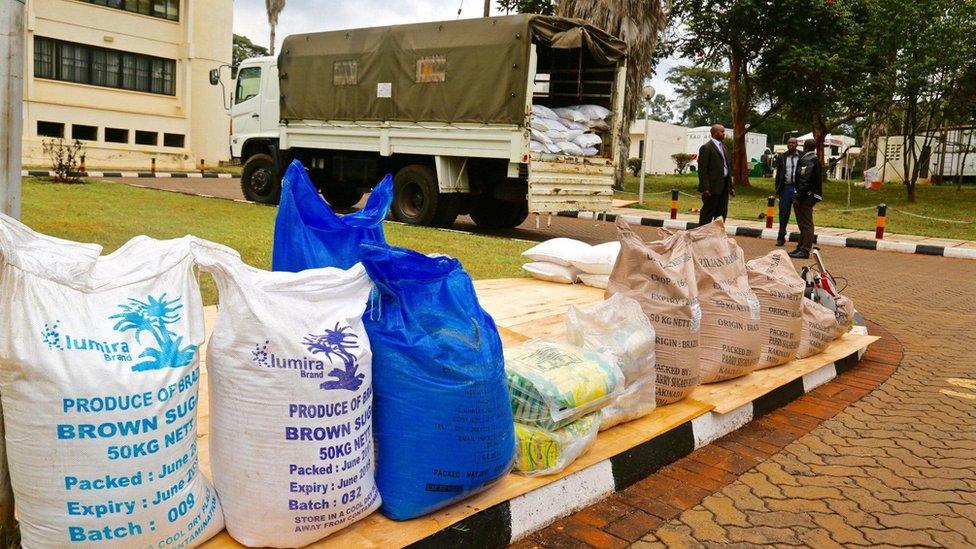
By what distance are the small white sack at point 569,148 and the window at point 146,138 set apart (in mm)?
23929

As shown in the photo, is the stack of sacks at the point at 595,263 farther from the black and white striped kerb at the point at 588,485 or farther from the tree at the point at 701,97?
the tree at the point at 701,97

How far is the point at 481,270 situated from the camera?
7582mm

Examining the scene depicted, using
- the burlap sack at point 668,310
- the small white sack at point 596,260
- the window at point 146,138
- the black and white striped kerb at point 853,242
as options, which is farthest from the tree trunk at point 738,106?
the burlap sack at point 668,310

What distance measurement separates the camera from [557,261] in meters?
6.92

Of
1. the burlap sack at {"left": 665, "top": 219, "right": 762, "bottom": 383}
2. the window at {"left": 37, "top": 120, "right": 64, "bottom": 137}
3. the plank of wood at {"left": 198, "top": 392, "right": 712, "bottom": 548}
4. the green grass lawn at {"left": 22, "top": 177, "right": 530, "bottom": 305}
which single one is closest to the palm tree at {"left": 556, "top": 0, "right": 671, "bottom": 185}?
the green grass lawn at {"left": 22, "top": 177, "right": 530, "bottom": 305}

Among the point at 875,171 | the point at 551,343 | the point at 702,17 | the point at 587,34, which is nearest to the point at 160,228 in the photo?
the point at 587,34

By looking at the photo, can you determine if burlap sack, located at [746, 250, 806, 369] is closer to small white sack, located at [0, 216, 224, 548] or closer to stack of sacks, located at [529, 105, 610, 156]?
small white sack, located at [0, 216, 224, 548]

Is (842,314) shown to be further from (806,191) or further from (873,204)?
(873,204)

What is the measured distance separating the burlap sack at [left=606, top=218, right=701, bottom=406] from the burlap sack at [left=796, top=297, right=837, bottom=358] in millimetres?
1355

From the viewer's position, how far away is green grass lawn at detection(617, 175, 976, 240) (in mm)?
17389

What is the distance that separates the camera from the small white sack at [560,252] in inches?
269

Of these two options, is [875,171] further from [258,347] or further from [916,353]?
[258,347]

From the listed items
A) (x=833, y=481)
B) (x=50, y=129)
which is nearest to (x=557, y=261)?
(x=833, y=481)

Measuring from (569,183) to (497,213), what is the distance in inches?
79.3
